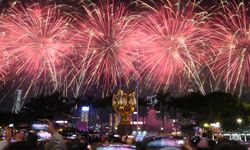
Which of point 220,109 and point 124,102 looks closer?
point 124,102

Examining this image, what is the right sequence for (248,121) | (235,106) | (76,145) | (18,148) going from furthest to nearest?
(248,121) → (235,106) → (76,145) → (18,148)

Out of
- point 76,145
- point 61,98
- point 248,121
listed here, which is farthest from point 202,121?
point 76,145

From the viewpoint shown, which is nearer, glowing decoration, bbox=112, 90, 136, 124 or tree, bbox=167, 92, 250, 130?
glowing decoration, bbox=112, 90, 136, 124

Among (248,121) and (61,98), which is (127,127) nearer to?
(248,121)

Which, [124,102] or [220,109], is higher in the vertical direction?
[220,109]

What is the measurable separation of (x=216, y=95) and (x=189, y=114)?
1116 cm

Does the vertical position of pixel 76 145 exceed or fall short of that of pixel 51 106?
it falls short

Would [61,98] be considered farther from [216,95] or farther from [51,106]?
[216,95]

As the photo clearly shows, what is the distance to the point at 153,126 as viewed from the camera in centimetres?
6006

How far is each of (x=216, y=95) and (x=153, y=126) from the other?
13019 mm

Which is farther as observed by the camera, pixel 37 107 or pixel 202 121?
pixel 37 107

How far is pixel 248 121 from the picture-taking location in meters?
69.8

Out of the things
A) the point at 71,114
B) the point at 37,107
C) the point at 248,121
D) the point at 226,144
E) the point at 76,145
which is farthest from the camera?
the point at 71,114

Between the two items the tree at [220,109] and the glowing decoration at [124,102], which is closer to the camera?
the glowing decoration at [124,102]
